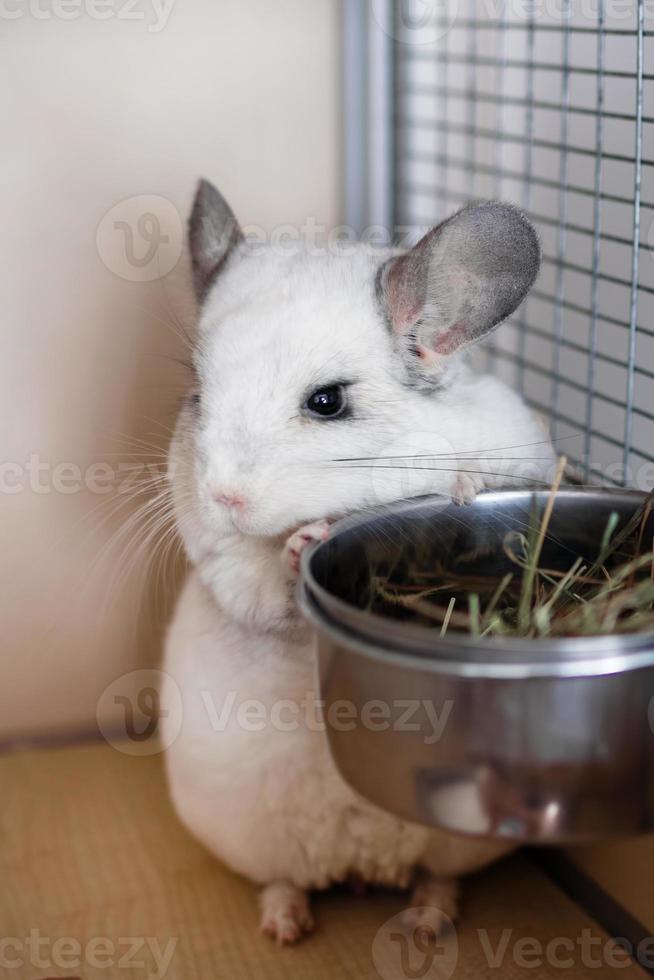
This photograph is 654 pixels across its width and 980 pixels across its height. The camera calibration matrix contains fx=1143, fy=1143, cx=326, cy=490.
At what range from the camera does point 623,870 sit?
1.43m

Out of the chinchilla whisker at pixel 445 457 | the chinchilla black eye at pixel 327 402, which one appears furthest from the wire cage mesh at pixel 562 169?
the chinchilla black eye at pixel 327 402

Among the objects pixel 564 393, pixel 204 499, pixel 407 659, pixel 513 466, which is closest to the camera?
pixel 407 659

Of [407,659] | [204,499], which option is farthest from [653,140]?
[407,659]

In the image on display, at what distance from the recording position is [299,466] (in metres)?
1.22

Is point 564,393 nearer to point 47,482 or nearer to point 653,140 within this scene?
point 653,140

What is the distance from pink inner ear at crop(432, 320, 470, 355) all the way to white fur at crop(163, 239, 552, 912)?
45 millimetres

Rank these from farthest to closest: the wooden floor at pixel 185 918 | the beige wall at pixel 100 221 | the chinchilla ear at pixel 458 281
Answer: the beige wall at pixel 100 221 → the wooden floor at pixel 185 918 → the chinchilla ear at pixel 458 281

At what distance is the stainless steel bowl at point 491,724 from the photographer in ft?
2.92

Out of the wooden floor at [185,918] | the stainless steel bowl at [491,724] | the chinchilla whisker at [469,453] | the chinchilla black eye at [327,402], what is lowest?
the wooden floor at [185,918]

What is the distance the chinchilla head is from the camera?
120cm

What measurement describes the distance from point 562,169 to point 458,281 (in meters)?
0.42

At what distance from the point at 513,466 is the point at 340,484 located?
25 cm

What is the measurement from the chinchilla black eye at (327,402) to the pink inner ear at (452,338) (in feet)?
0.41

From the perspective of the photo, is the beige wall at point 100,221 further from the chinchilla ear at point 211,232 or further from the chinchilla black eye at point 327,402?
the chinchilla black eye at point 327,402
